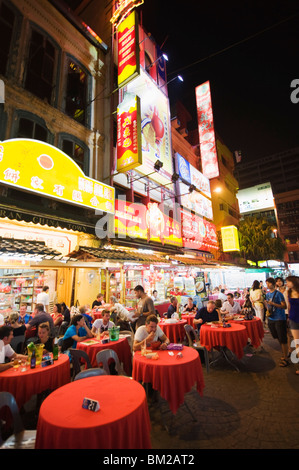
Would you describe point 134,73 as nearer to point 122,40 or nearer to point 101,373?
point 122,40

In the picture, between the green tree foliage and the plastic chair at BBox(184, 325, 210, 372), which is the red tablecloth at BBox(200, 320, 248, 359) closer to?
the plastic chair at BBox(184, 325, 210, 372)

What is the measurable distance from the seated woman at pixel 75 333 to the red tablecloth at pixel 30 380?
1.61 meters

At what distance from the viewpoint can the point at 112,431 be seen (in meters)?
2.37

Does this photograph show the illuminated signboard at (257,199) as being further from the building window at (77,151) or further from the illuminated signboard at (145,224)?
the building window at (77,151)

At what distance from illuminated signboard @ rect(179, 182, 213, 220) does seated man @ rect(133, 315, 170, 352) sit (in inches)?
571

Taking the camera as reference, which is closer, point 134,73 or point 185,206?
point 134,73

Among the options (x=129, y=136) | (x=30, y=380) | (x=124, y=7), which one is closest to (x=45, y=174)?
(x=129, y=136)

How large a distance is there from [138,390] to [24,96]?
39.1 feet

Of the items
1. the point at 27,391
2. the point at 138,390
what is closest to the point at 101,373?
the point at 138,390

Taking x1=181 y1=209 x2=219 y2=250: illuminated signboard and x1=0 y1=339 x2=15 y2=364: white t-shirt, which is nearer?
x1=0 y1=339 x2=15 y2=364: white t-shirt

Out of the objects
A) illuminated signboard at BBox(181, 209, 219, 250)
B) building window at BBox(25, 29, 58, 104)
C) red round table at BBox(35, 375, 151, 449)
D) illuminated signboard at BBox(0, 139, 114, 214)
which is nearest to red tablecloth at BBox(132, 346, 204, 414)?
red round table at BBox(35, 375, 151, 449)

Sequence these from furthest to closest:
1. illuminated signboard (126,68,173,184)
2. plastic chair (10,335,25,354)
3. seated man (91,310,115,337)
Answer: illuminated signboard (126,68,173,184)
seated man (91,310,115,337)
plastic chair (10,335,25,354)

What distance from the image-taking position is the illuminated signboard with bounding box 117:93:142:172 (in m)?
10.3

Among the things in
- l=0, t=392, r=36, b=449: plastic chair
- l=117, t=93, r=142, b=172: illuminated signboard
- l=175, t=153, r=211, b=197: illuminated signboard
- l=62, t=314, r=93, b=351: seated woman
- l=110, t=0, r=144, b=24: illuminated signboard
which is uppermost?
l=110, t=0, r=144, b=24: illuminated signboard
